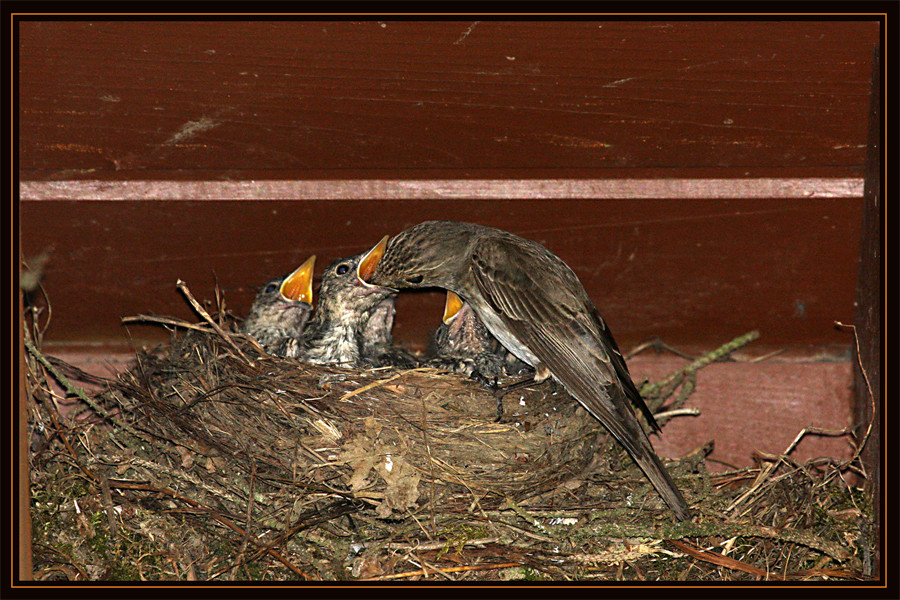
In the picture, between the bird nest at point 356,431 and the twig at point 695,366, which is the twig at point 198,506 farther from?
the twig at point 695,366

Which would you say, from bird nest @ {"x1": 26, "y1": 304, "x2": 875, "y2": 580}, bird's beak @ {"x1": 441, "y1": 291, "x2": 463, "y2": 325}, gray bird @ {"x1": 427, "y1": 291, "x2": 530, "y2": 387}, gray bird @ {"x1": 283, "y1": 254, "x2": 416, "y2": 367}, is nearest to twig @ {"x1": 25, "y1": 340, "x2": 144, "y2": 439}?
bird nest @ {"x1": 26, "y1": 304, "x2": 875, "y2": 580}

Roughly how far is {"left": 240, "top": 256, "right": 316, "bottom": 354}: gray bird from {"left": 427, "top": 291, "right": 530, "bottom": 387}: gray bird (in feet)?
1.83

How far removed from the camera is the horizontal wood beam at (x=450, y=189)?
2.88 m

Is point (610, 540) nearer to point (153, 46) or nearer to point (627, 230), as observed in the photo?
point (627, 230)

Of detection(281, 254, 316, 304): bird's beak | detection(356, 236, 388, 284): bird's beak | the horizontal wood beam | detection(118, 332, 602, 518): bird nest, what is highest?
the horizontal wood beam

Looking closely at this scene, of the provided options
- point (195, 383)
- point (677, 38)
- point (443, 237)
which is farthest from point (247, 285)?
point (677, 38)

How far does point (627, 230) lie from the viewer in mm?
3100

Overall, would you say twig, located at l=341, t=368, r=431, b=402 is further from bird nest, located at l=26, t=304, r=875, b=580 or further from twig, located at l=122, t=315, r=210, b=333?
twig, located at l=122, t=315, r=210, b=333

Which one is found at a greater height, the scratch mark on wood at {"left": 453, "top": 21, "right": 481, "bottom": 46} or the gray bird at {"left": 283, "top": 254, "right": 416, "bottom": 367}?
the scratch mark on wood at {"left": 453, "top": 21, "right": 481, "bottom": 46}

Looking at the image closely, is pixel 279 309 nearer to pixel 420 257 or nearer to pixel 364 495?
pixel 420 257

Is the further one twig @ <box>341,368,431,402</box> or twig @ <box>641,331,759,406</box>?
twig @ <box>641,331,759,406</box>

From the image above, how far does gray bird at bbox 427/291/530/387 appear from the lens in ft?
11.7

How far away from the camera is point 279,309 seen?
367 cm

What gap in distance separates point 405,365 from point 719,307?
1174 mm
